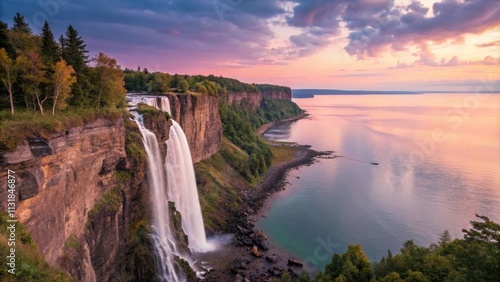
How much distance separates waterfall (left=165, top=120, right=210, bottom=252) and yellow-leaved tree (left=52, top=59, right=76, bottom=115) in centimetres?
1715

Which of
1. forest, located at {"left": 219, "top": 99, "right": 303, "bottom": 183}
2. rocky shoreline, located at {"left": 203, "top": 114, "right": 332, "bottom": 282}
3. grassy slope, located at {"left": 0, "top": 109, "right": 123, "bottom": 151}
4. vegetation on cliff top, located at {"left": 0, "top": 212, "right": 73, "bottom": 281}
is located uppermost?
grassy slope, located at {"left": 0, "top": 109, "right": 123, "bottom": 151}

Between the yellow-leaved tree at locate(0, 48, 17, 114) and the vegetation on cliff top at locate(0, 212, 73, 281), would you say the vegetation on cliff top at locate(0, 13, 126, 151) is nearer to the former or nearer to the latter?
the yellow-leaved tree at locate(0, 48, 17, 114)

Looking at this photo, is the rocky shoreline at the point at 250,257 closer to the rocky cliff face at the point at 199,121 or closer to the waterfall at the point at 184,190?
→ the waterfall at the point at 184,190

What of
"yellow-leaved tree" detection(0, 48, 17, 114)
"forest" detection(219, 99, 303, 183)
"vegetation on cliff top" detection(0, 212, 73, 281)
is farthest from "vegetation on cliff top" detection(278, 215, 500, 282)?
"forest" detection(219, 99, 303, 183)

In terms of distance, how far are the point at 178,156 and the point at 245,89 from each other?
117579 millimetres

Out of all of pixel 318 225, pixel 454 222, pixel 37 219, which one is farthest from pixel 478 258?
pixel 454 222

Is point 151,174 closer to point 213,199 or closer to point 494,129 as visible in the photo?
point 213,199

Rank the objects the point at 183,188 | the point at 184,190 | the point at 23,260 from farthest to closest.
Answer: the point at 184,190, the point at 183,188, the point at 23,260

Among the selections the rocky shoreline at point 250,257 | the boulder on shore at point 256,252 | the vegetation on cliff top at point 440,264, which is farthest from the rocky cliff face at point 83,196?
the vegetation on cliff top at point 440,264

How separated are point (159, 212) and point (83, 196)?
10469mm

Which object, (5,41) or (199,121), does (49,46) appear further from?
(199,121)

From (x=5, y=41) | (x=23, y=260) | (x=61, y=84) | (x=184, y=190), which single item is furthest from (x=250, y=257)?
(x=5, y=41)

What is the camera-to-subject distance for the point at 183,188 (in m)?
42.5

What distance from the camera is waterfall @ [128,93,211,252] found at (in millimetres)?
40094
